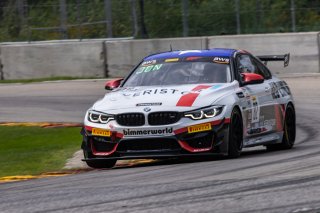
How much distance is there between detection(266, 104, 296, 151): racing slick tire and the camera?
45.4 feet

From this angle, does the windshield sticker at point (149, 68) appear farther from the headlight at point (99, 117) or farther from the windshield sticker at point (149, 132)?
the windshield sticker at point (149, 132)

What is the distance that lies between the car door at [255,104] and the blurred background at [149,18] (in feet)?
42.1

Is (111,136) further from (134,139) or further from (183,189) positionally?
(183,189)

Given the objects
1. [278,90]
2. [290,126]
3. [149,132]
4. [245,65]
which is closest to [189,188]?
[149,132]

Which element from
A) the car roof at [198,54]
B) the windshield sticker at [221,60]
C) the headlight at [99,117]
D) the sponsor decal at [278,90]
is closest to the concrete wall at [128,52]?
the sponsor decal at [278,90]

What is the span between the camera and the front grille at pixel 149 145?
1155cm

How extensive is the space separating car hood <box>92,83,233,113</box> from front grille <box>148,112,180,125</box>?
0.23ft

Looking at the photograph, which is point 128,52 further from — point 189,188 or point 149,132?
point 189,188

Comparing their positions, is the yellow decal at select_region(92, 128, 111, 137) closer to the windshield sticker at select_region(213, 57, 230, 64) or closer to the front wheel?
the front wheel

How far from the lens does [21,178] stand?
1155cm

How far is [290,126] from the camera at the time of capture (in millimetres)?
14141

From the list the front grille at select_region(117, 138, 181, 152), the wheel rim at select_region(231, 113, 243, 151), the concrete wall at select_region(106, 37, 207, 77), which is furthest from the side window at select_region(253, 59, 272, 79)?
the concrete wall at select_region(106, 37, 207, 77)

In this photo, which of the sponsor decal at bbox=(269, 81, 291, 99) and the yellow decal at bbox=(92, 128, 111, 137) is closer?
the yellow decal at bbox=(92, 128, 111, 137)

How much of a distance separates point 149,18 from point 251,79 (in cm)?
1631
